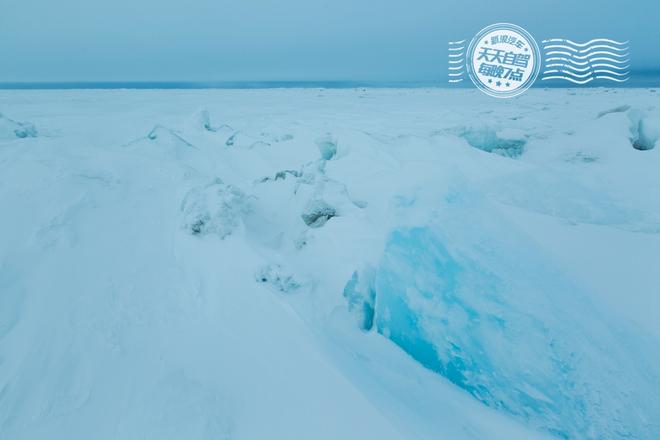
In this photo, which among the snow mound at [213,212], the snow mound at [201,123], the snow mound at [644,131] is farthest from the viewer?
the snow mound at [201,123]

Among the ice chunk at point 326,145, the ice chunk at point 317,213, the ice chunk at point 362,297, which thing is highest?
the ice chunk at point 326,145

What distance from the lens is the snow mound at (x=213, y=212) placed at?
2.88 m

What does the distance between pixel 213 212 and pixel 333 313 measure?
4.71 feet

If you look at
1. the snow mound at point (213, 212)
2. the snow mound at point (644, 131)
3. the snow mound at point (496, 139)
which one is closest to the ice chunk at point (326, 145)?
the snow mound at point (496, 139)

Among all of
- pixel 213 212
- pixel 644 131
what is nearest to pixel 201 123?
pixel 213 212

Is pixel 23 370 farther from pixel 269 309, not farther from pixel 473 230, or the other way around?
pixel 473 230

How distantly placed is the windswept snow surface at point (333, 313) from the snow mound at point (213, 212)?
0.07ft

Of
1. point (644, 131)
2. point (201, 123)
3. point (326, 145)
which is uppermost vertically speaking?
point (201, 123)

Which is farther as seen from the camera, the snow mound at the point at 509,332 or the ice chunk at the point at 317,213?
the ice chunk at the point at 317,213

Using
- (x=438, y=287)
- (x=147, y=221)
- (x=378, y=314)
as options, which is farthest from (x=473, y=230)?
(x=147, y=221)

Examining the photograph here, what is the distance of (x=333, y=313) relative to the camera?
223cm

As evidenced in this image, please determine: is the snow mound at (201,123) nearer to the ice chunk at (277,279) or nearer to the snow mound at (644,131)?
the ice chunk at (277,279)

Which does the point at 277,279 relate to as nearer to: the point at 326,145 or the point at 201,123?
the point at 326,145

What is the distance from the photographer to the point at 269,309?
7.07ft
